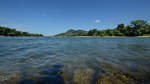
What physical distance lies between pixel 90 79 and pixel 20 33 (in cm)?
13171

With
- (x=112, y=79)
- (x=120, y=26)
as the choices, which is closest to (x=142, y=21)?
(x=120, y=26)

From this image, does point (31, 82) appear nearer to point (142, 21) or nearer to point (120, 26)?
point (142, 21)

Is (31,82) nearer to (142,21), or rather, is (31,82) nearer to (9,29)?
(142,21)

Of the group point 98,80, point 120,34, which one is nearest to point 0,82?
point 98,80

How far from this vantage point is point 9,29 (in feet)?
318

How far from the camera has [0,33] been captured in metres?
89.4

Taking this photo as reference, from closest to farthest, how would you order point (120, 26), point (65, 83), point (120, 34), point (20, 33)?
point (65, 83)
point (120, 34)
point (120, 26)
point (20, 33)

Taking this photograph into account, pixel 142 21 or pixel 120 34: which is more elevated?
pixel 142 21

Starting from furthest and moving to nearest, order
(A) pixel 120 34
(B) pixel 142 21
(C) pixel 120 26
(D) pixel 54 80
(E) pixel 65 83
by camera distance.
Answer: (C) pixel 120 26, (A) pixel 120 34, (B) pixel 142 21, (D) pixel 54 80, (E) pixel 65 83

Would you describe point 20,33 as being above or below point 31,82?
above

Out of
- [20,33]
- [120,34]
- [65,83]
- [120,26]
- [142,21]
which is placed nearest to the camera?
[65,83]

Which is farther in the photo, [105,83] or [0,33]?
[0,33]

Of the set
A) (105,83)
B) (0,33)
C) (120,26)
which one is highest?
(120,26)

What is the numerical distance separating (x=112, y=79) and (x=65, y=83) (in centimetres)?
157
